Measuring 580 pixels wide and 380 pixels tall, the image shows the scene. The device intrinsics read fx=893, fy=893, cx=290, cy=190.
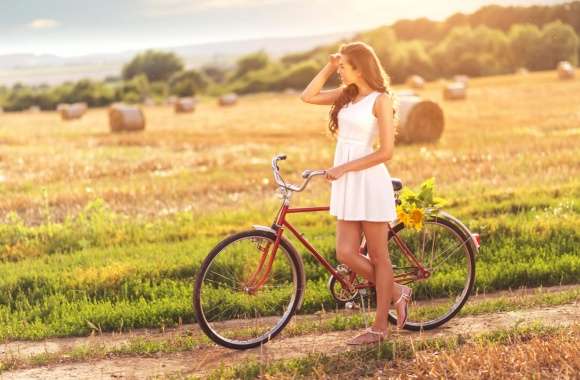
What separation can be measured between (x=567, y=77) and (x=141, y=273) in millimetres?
40544

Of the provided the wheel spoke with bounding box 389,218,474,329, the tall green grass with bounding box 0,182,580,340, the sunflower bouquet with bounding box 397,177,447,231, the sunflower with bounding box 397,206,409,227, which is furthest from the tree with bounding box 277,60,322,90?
the sunflower with bounding box 397,206,409,227

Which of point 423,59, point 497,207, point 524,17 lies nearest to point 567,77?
point 423,59

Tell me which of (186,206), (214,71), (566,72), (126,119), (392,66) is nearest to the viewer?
(186,206)

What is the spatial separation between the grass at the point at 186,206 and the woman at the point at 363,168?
160cm

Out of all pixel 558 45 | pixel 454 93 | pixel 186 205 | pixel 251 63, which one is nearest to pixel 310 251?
pixel 186 205

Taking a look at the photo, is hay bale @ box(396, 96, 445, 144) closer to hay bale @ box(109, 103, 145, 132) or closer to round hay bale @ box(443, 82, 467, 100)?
hay bale @ box(109, 103, 145, 132)

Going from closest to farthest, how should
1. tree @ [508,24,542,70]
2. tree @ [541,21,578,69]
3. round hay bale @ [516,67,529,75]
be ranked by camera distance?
round hay bale @ [516,67,529,75]
tree @ [541,21,578,69]
tree @ [508,24,542,70]

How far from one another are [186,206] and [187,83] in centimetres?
5304

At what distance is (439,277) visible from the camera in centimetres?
833

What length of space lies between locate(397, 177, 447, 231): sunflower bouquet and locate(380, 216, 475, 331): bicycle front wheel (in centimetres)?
12

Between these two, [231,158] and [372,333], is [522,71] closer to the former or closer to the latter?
[231,158]

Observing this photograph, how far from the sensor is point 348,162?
6.16 m

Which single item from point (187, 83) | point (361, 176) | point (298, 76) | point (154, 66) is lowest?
point (187, 83)

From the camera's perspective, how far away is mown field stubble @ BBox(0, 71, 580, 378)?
332 inches
